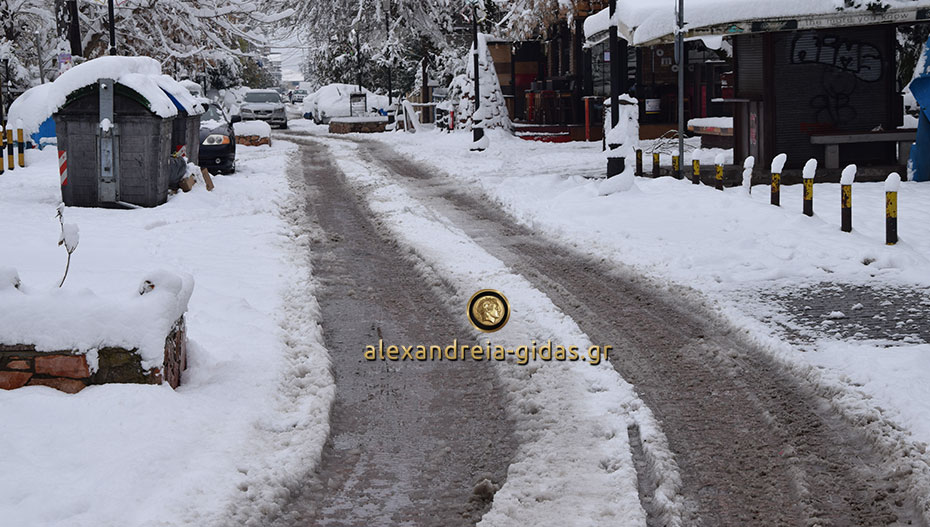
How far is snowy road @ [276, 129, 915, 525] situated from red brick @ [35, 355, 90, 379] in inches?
54.8

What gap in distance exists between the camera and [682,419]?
6.20 meters

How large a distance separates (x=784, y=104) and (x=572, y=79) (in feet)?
50.4

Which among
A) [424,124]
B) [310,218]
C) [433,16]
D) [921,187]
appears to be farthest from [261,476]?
[433,16]

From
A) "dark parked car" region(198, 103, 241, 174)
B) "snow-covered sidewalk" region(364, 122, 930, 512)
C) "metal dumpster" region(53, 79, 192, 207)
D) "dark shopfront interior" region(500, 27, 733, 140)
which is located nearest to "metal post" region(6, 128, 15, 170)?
→ "dark parked car" region(198, 103, 241, 174)

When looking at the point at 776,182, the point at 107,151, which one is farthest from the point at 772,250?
the point at 107,151

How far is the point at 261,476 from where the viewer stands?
17.2ft

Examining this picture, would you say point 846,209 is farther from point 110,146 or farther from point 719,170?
point 110,146

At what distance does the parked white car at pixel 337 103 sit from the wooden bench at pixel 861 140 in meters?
32.3

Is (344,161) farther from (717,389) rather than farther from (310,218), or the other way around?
(717,389)

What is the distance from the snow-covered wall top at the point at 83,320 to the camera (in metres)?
5.84

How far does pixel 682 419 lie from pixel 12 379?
3623 millimetres

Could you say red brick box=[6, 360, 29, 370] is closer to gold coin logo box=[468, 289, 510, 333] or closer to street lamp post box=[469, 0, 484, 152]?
gold coin logo box=[468, 289, 510, 333]

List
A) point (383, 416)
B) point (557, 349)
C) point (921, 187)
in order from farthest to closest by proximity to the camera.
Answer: point (921, 187), point (557, 349), point (383, 416)

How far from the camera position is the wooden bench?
19.1 m
